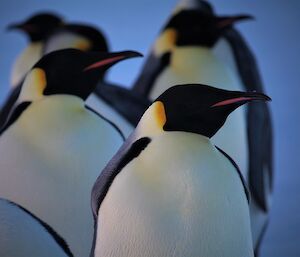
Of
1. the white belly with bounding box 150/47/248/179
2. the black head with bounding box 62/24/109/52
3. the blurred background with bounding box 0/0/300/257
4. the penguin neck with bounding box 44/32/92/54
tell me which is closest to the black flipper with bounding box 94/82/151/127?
the white belly with bounding box 150/47/248/179

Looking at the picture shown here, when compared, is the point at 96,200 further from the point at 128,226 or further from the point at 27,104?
the point at 27,104

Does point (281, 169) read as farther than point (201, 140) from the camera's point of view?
Yes

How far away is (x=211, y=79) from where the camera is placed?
3.34 metres

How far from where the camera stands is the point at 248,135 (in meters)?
3.71

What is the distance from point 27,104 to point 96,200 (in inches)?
23.9

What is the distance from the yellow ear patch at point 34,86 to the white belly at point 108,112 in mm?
773

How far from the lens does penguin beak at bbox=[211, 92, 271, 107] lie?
6.46ft

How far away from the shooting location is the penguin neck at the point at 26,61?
4.41m

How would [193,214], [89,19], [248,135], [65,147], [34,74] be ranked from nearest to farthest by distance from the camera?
[193,214] → [65,147] → [34,74] → [248,135] → [89,19]

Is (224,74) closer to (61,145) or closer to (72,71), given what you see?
(72,71)

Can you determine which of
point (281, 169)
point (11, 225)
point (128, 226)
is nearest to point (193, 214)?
point (128, 226)

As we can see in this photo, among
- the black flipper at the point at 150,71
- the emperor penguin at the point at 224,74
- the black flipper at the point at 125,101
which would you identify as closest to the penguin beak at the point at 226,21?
the emperor penguin at the point at 224,74

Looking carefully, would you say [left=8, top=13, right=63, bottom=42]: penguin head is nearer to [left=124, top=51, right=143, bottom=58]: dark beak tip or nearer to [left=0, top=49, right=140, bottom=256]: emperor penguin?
[left=0, top=49, right=140, bottom=256]: emperor penguin

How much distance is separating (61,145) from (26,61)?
2.24m
